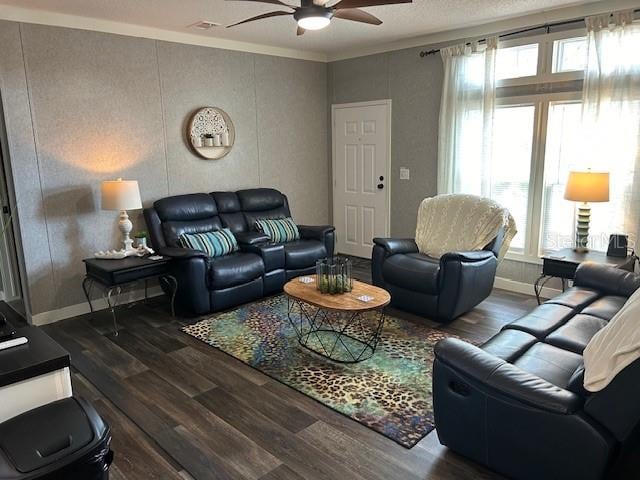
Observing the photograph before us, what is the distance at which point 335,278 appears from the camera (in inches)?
134

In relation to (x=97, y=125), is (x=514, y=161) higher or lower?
lower

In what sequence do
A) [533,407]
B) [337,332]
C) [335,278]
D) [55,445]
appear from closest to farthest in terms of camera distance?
1. [55,445]
2. [533,407]
3. [335,278]
4. [337,332]

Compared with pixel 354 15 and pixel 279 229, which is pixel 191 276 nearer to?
pixel 279 229

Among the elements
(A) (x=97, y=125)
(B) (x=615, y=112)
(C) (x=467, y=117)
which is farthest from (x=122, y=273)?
(B) (x=615, y=112)

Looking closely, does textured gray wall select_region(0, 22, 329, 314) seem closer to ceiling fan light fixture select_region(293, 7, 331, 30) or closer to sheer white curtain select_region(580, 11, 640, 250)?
ceiling fan light fixture select_region(293, 7, 331, 30)

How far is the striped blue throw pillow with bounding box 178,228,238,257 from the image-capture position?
4.47 metres

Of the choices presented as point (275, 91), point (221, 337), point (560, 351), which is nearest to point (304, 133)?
point (275, 91)

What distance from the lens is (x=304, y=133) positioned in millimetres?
6148

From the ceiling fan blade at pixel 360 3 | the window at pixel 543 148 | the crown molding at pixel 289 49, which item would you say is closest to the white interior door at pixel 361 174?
the crown molding at pixel 289 49

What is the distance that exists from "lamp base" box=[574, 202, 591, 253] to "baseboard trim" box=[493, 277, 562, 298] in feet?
2.03

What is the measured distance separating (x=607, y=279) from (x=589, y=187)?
905 mm

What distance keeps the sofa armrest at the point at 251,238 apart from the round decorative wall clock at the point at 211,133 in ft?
3.22

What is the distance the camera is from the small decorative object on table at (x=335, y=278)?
3.41 meters

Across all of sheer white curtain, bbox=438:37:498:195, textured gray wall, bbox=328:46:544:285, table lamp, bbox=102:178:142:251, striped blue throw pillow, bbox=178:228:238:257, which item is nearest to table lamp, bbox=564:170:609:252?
sheer white curtain, bbox=438:37:498:195
